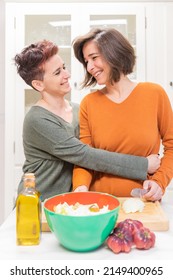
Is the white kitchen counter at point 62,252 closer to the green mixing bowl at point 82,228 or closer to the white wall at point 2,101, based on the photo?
the green mixing bowl at point 82,228

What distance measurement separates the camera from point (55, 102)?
1.53 m

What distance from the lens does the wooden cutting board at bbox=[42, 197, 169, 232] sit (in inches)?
40.3

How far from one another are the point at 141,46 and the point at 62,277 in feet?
6.90

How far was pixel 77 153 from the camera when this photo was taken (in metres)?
1.32

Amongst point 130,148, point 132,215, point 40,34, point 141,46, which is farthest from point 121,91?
point 40,34

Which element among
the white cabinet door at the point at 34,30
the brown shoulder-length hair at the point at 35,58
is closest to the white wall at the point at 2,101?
the white cabinet door at the point at 34,30

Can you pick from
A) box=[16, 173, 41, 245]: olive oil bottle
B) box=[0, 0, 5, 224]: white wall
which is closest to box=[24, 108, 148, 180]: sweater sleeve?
box=[16, 173, 41, 245]: olive oil bottle

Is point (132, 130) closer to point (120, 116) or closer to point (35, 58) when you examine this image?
point (120, 116)

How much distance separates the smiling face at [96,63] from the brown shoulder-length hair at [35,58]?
0.15m

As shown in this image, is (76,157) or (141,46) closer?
(76,157)

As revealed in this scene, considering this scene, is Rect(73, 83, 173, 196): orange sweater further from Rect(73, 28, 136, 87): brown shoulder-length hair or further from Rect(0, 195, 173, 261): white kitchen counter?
Rect(0, 195, 173, 261): white kitchen counter

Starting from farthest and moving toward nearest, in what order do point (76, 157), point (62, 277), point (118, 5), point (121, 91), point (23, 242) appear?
point (118, 5), point (121, 91), point (76, 157), point (23, 242), point (62, 277)

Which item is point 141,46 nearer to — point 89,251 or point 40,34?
point 40,34

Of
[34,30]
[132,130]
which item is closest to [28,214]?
[132,130]
